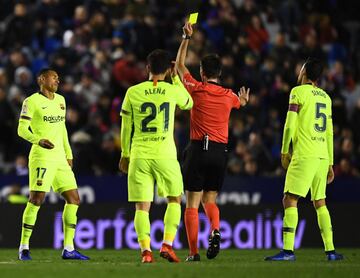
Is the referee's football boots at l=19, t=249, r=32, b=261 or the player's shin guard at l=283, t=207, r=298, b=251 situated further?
the referee's football boots at l=19, t=249, r=32, b=261

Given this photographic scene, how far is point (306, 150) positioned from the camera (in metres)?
13.7

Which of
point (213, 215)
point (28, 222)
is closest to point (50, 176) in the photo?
point (28, 222)

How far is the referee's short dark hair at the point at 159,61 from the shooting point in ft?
42.3

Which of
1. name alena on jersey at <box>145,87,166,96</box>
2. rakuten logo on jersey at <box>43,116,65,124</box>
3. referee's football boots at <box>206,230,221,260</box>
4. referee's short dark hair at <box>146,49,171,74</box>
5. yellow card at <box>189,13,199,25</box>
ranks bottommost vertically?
referee's football boots at <box>206,230,221,260</box>

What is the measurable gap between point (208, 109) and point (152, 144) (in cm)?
100

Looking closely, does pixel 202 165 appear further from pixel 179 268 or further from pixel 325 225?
pixel 179 268

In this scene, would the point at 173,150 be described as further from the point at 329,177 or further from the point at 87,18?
the point at 87,18

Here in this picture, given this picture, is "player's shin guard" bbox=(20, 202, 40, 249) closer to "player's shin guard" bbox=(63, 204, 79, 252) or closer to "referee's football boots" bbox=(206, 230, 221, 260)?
"player's shin guard" bbox=(63, 204, 79, 252)

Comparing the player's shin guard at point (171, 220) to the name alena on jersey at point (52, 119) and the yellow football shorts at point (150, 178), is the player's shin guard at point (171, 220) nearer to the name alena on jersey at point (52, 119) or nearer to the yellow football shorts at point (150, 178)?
the yellow football shorts at point (150, 178)

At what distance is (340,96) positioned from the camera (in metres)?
22.2

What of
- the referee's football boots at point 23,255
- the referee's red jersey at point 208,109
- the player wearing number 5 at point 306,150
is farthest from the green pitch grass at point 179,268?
the referee's red jersey at point 208,109

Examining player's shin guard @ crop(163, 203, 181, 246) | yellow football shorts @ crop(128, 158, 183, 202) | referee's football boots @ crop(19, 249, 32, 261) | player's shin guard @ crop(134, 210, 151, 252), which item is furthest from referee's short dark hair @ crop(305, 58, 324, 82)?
referee's football boots @ crop(19, 249, 32, 261)

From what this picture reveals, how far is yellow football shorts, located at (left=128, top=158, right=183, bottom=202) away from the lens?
12.9 meters

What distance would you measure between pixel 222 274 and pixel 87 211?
24.4 feet
